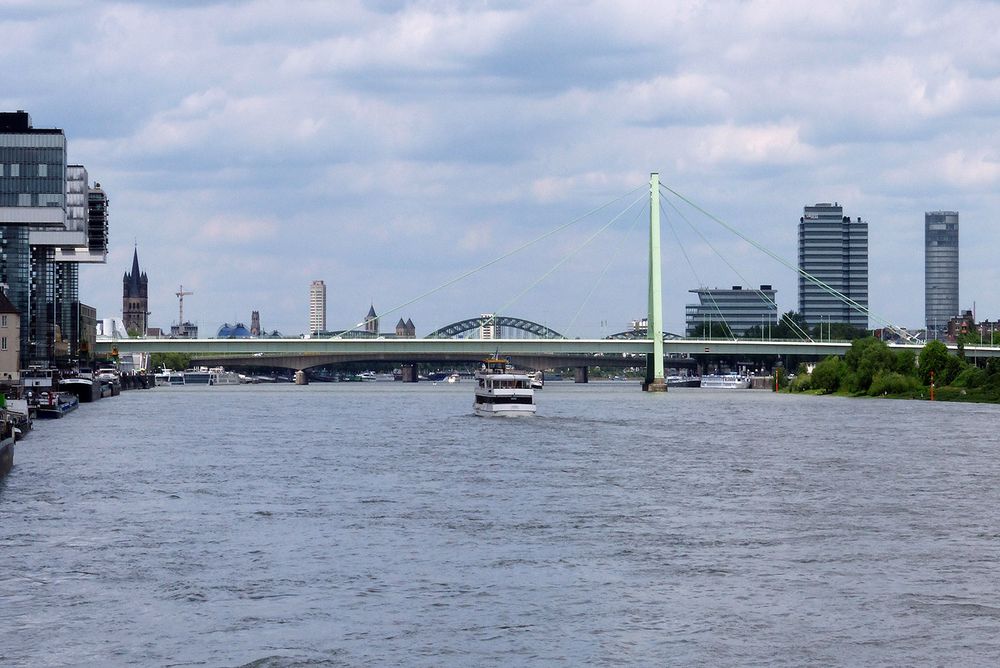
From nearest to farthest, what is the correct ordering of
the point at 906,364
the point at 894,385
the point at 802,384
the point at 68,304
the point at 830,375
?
the point at 894,385 → the point at 906,364 → the point at 830,375 → the point at 802,384 → the point at 68,304

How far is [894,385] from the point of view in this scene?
125 meters

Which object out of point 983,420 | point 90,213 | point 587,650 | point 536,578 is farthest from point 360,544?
point 90,213

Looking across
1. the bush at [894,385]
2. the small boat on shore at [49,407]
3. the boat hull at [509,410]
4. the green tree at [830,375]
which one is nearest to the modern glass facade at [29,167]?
the small boat on shore at [49,407]

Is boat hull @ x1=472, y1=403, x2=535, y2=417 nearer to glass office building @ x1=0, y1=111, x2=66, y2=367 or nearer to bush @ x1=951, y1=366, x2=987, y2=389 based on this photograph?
bush @ x1=951, y1=366, x2=987, y2=389

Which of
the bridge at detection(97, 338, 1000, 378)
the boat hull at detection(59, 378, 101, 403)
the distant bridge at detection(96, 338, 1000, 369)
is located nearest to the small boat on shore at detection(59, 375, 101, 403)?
the boat hull at detection(59, 378, 101, 403)

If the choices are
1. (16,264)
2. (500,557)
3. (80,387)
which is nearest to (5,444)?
(500,557)

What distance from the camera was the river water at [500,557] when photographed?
865 inches

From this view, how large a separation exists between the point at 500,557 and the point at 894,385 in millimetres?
101338

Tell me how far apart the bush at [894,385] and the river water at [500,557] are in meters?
69.5

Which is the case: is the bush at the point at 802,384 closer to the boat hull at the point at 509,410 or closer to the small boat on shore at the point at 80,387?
the boat hull at the point at 509,410

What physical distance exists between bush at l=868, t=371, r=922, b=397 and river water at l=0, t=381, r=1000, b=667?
69477 millimetres

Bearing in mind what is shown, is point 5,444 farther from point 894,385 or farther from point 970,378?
point 894,385

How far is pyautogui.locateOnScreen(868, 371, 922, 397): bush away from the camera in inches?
4933

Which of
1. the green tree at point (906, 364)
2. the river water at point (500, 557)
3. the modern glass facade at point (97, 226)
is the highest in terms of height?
the modern glass facade at point (97, 226)
